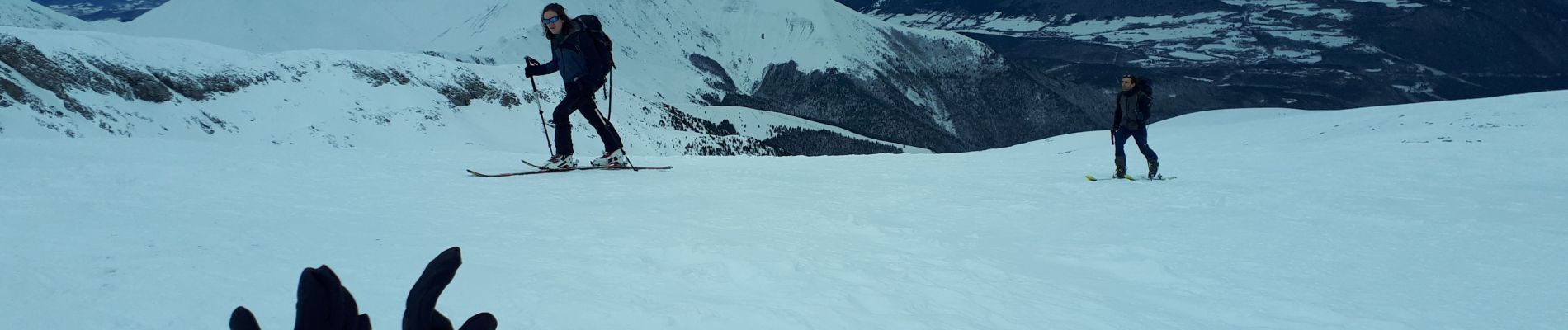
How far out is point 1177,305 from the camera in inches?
178

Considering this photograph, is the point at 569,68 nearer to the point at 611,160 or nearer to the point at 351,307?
the point at 611,160

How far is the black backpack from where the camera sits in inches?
412

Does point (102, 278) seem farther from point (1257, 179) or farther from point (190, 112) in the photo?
point (190, 112)

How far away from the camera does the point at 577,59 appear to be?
10.6 metres

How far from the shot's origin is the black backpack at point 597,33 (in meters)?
10.5

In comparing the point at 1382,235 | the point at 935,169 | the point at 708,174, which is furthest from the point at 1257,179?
the point at 708,174

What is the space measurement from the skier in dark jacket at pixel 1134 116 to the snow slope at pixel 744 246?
146 centimetres

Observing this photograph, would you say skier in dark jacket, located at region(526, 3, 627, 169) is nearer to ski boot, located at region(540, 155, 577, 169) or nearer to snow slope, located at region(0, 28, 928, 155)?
ski boot, located at region(540, 155, 577, 169)

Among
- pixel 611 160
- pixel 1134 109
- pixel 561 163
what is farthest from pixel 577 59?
pixel 1134 109

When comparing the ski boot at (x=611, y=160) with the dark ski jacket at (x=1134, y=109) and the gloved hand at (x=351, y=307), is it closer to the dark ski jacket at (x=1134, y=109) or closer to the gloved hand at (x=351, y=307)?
the dark ski jacket at (x=1134, y=109)

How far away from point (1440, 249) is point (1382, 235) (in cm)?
61

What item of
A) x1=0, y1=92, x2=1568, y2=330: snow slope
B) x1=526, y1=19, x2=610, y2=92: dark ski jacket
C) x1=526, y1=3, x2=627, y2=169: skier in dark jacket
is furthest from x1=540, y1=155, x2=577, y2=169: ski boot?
x1=526, y1=19, x2=610, y2=92: dark ski jacket

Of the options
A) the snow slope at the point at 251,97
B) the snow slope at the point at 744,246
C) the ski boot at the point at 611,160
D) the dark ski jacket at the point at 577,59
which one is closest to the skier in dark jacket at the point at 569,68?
the dark ski jacket at the point at 577,59

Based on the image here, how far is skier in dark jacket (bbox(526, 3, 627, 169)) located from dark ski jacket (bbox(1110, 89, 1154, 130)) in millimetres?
7464
